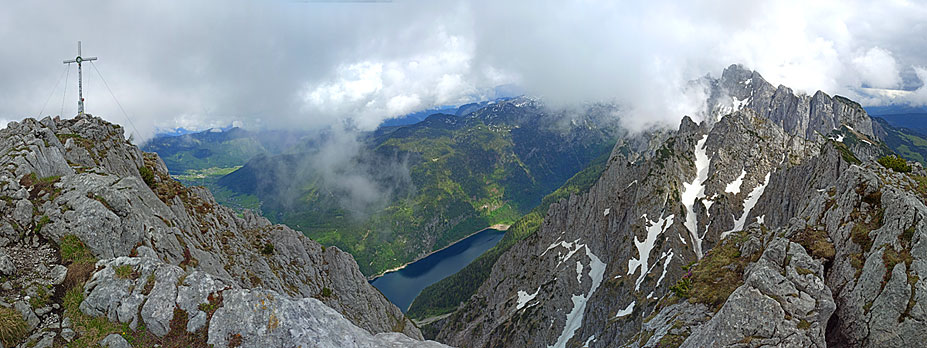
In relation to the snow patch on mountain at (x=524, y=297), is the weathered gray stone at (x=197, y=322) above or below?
above

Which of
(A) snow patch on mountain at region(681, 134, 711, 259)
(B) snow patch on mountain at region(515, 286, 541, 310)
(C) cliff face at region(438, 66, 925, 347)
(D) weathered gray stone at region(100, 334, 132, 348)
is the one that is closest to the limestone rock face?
(D) weathered gray stone at region(100, 334, 132, 348)

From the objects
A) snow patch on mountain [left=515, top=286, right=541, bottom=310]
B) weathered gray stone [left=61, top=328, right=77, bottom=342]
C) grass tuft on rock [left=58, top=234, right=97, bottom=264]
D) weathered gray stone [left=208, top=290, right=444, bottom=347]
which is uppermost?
grass tuft on rock [left=58, top=234, right=97, bottom=264]

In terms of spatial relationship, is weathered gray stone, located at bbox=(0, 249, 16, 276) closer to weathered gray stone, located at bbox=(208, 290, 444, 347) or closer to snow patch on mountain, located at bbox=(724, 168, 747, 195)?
weathered gray stone, located at bbox=(208, 290, 444, 347)

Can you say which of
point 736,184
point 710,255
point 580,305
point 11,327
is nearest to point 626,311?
point 580,305

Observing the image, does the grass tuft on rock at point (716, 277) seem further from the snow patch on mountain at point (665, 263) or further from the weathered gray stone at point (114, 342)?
the snow patch on mountain at point (665, 263)

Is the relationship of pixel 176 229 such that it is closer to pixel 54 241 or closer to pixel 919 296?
pixel 54 241

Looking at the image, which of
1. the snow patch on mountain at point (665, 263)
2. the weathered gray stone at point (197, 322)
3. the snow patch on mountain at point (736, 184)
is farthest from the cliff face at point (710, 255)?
the weathered gray stone at point (197, 322)
